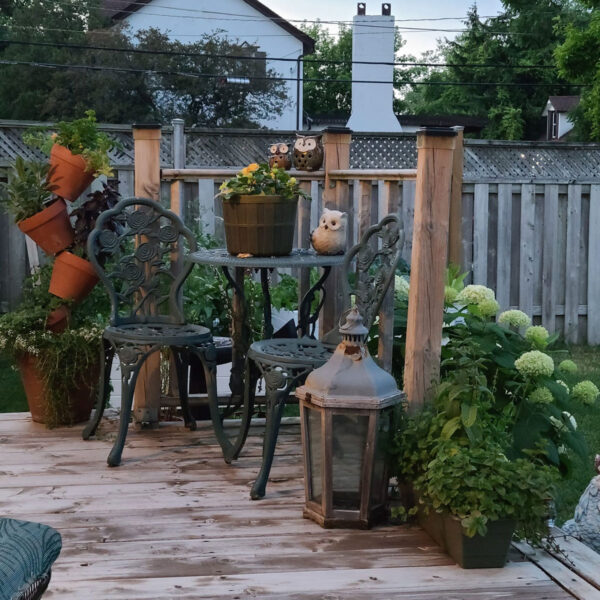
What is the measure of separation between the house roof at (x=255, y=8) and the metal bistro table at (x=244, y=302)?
17.2 meters

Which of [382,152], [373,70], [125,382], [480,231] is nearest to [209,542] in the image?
[125,382]

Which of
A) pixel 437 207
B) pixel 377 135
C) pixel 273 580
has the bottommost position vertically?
pixel 273 580

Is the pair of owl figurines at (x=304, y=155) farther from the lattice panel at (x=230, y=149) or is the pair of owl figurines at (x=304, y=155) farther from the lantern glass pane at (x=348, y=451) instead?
the lattice panel at (x=230, y=149)

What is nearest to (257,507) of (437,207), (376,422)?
(376,422)

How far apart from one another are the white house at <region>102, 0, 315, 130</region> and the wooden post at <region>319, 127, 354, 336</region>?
15853 millimetres

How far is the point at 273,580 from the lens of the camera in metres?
2.64

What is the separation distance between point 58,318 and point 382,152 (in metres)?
5.58

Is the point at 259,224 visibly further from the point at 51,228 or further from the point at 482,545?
the point at 482,545

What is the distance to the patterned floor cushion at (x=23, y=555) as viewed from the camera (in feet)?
5.32

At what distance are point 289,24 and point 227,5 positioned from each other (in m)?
1.59

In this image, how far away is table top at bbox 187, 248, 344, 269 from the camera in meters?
3.54

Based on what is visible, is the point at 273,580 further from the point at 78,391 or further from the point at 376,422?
the point at 78,391

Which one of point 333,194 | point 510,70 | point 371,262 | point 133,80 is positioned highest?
point 510,70

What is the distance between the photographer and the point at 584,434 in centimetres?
501
